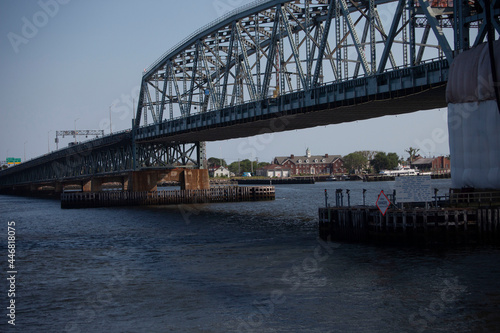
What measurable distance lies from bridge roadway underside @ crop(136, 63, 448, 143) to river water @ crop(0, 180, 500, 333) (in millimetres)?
14096

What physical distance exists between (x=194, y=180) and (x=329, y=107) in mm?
51318

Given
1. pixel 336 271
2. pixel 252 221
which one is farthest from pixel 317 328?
pixel 252 221

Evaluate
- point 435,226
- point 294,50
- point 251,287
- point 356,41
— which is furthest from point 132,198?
point 251,287

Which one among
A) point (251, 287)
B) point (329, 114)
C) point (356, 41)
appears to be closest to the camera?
point (251, 287)

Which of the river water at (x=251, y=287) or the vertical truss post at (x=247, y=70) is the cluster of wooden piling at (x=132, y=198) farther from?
the river water at (x=251, y=287)

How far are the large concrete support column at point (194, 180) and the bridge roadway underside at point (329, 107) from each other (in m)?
16.0

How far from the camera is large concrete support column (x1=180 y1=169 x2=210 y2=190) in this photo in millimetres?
102375

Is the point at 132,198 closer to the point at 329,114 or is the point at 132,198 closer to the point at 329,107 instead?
the point at 329,114

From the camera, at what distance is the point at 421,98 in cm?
5003

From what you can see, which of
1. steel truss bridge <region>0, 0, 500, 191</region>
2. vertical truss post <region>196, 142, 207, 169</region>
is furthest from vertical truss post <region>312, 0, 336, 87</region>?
vertical truss post <region>196, 142, 207, 169</region>

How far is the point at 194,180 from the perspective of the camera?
10369cm

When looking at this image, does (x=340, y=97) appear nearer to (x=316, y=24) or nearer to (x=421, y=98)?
(x=421, y=98)

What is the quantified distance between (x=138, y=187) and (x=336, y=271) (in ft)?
248

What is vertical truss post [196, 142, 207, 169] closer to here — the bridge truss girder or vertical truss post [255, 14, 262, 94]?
the bridge truss girder
